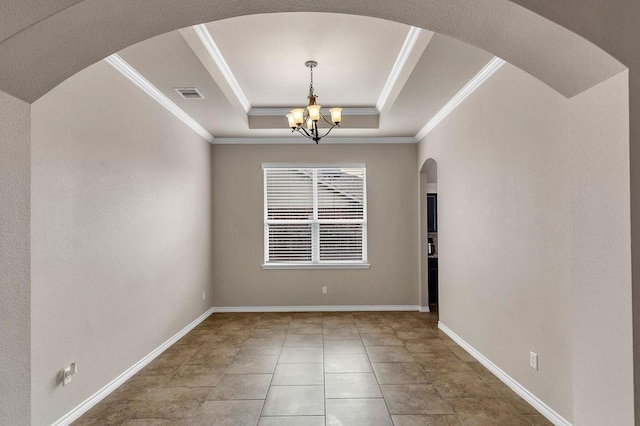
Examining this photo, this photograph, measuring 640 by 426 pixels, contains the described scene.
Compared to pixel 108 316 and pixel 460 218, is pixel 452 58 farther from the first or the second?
pixel 108 316

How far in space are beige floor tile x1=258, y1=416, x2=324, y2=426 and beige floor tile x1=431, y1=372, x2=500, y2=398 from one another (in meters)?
1.08

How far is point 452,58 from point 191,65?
2.22m

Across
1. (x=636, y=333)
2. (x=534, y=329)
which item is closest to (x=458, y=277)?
(x=534, y=329)

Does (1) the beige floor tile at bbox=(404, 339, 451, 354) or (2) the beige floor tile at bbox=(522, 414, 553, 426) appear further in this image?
(1) the beige floor tile at bbox=(404, 339, 451, 354)

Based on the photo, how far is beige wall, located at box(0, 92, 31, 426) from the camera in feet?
5.30

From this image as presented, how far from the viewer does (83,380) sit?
2799mm

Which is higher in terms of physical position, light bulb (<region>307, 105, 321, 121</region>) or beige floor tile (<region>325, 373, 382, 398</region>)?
light bulb (<region>307, 105, 321, 121</region>)

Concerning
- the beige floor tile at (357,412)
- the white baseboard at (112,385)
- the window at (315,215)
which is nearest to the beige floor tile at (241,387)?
the beige floor tile at (357,412)

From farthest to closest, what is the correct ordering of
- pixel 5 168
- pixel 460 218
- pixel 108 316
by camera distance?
1. pixel 460 218
2. pixel 108 316
3. pixel 5 168

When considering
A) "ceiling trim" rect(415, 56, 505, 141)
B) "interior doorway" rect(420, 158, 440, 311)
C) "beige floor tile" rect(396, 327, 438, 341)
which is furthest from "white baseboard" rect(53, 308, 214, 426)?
"ceiling trim" rect(415, 56, 505, 141)

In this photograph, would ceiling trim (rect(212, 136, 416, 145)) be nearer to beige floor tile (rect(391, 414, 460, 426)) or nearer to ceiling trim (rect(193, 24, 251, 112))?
ceiling trim (rect(193, 24, 251, 112))

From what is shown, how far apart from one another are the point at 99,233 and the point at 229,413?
1.70 m

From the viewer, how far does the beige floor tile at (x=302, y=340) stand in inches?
173

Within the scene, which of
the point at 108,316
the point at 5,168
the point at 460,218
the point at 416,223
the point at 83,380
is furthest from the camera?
the point at 416,223
